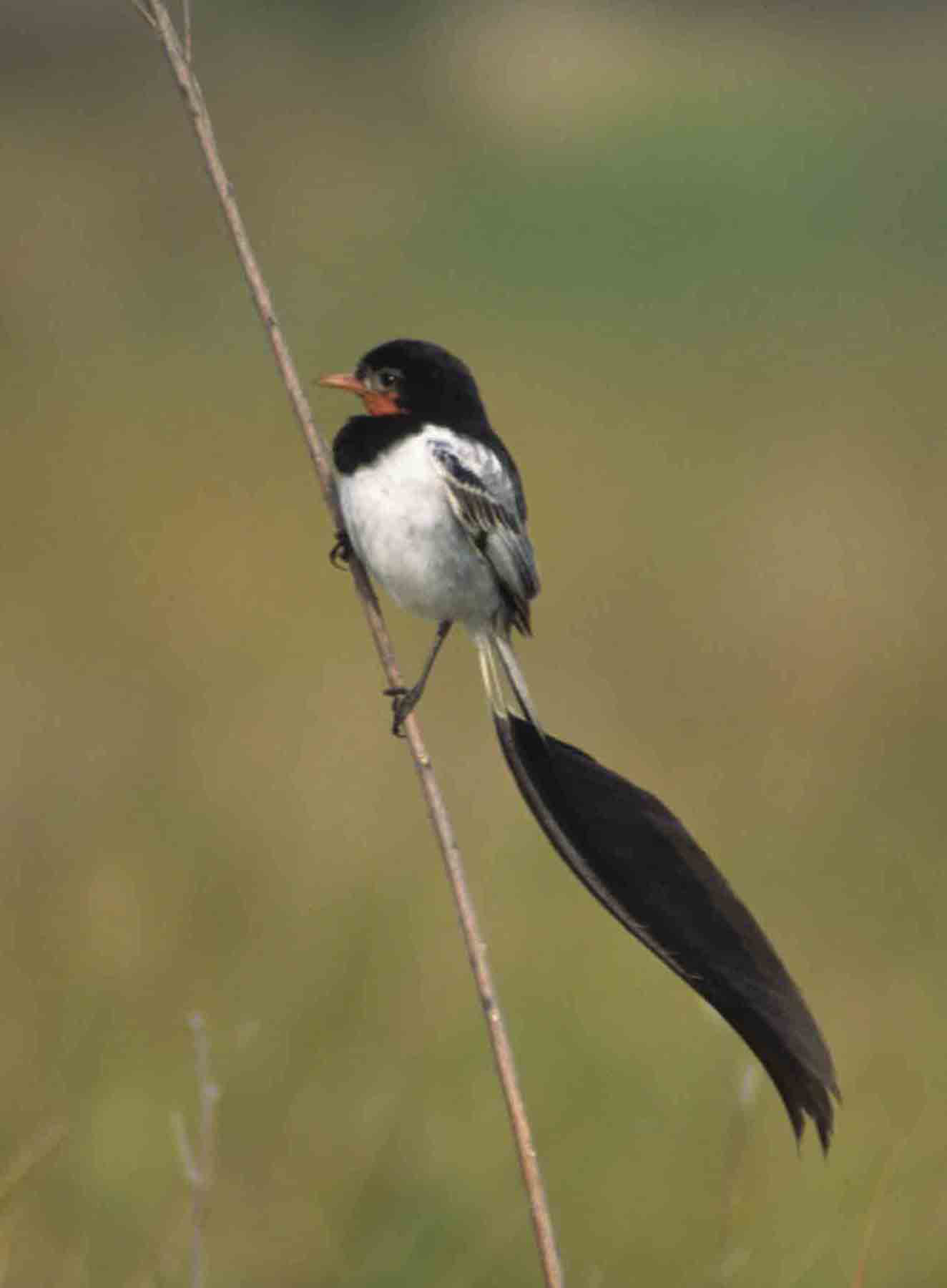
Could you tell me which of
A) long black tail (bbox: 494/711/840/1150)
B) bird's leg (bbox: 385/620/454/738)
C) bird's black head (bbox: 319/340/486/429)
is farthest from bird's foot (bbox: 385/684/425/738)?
bird's black head (bbox: 319/340/486/429)

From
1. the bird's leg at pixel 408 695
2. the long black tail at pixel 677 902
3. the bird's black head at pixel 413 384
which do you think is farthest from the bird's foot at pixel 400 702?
the bird's black head at pixel 413 384

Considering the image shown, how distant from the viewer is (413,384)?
1875 mm

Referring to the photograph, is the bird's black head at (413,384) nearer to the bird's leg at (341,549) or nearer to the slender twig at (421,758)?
the bird's leg at (341,549)

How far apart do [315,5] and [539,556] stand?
4.26m

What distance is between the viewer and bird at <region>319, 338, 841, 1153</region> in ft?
4.60

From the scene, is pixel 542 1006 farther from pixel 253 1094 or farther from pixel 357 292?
pixel 357 292

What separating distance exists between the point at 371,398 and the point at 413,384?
5 centimetres

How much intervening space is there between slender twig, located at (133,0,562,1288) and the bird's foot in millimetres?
67

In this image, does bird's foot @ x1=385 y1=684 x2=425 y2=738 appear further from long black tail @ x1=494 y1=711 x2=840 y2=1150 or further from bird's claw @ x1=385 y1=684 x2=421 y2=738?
long black tail @ x1=494 y1=711 x2=840 y2=1150

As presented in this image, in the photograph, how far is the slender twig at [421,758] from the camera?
4.50ft

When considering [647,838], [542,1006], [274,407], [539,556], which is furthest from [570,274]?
[647,838]

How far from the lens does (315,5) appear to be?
25.6 ft

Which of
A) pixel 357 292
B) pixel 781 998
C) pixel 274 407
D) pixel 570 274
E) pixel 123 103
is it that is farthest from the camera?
pixel 570 274

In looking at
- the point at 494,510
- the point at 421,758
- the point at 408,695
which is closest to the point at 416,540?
the point at 494,510
